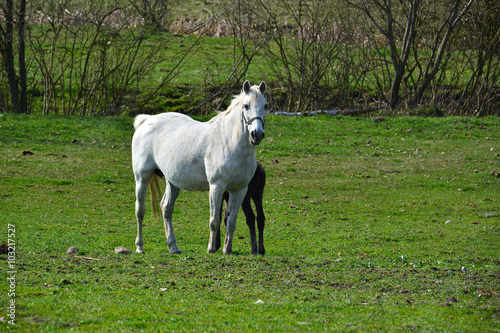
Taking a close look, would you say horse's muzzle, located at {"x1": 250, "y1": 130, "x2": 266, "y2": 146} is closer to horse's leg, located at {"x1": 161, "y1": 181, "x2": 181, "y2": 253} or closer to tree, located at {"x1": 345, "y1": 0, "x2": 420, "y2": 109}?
horse's leg, located at {"x1": 161, "y1": 181, "x2": 181, "y2": 253}

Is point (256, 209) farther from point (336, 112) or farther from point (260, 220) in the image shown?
point (336, 112)

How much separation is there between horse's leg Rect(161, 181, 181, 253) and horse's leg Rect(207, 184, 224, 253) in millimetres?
600

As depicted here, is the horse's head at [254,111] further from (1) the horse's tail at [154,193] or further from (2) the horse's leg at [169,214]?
(1) the horse's tail at [154,193]

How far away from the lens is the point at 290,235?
11703mm

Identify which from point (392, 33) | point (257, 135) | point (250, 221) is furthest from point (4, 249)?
point (392, 33)

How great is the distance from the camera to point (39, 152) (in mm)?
18531

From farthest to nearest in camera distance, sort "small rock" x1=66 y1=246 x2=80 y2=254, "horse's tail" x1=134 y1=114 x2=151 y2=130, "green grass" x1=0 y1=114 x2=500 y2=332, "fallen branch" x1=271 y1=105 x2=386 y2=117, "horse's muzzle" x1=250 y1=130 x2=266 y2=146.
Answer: "fallen branch" x1=271 y1=105 x2=386 y2=117
"horse's tail" x1=134 y1=114 x2=151 y2=130
"small rock" x1=66 y1=246 x2=80 y2=254
"horse's muzzle" x1=250 y1=130 x2=266 y2=146
"green grass" x1=0 y1=114 x2=500 y2=332

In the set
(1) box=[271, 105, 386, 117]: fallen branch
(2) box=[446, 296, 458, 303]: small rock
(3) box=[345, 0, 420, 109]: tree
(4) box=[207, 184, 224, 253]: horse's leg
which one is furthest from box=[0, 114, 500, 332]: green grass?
(3) box=[345, 0, 420, 109]: tree

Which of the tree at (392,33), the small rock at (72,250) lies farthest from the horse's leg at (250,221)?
the tree at (392,33)

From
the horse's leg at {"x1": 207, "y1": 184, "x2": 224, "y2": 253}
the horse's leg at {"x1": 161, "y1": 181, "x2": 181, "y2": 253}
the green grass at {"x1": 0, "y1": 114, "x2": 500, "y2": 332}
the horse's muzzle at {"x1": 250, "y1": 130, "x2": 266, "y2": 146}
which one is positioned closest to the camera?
the green grass at {"x1": 0, "y1": 114, "x2": 500, "y2": 332}

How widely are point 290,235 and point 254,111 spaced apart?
12.8 ft

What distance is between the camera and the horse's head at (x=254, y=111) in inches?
325

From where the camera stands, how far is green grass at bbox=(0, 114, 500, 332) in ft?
19.8

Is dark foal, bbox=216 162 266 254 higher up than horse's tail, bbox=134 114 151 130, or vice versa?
horse's tail, bbox=134 114 151 130
